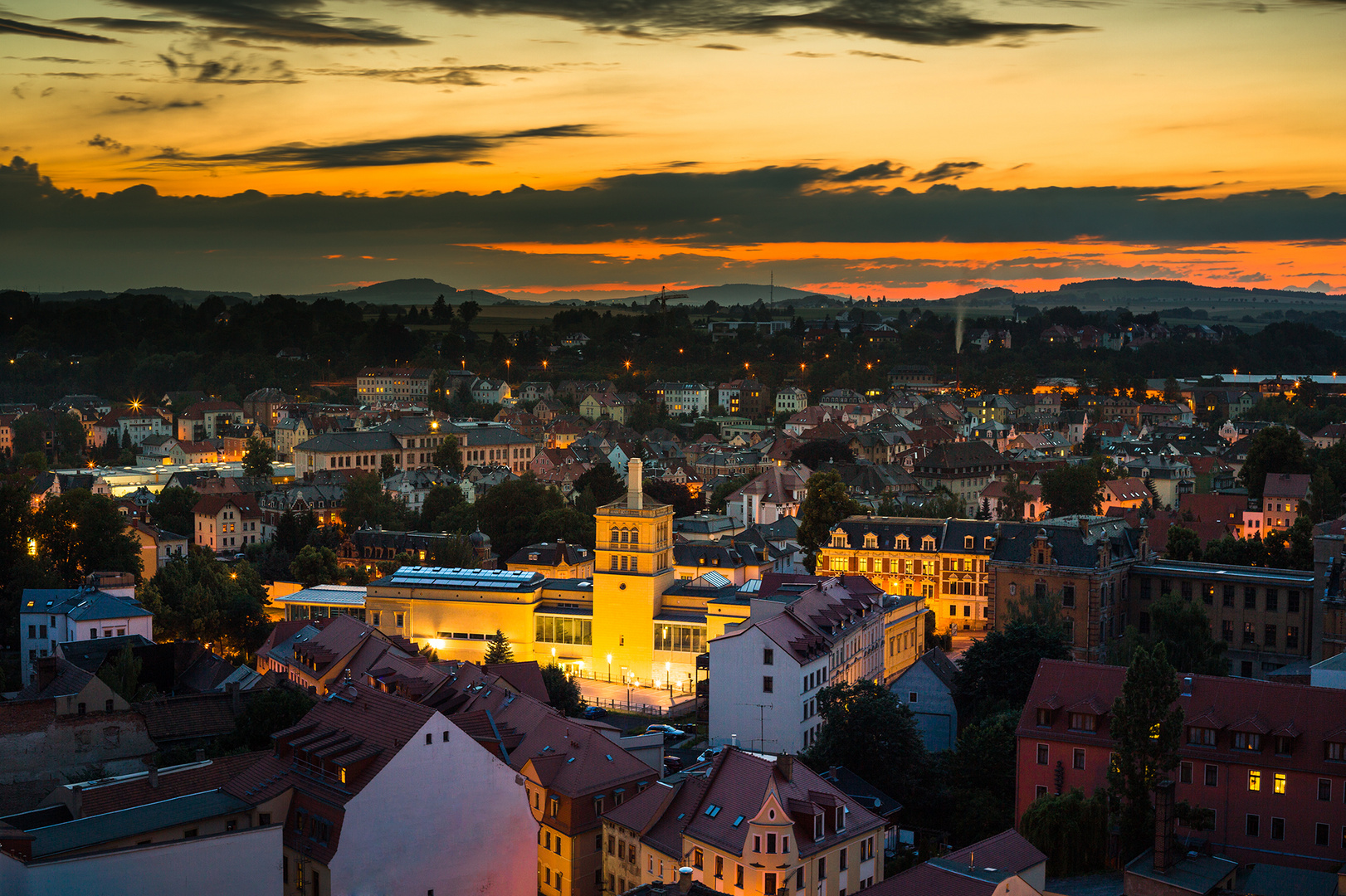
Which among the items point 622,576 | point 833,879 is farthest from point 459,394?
point 833,879

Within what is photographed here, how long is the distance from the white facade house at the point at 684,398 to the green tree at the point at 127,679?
3606 inches

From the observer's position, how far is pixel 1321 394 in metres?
122

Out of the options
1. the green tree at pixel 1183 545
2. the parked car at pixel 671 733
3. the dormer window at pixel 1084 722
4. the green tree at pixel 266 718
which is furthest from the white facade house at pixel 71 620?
the green tree at pixel 1183 545

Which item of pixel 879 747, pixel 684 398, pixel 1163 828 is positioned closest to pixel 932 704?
pixel 879 747

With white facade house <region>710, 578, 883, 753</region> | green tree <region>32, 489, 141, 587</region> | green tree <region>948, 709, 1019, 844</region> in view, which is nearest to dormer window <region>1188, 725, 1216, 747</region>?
green tree <region>948, 709, 1019, 844</region>

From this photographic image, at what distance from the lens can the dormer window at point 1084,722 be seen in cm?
2612

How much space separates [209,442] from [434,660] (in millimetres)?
67384

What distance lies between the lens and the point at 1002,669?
3256 cm

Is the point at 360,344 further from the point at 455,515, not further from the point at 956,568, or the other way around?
the point at 956,568

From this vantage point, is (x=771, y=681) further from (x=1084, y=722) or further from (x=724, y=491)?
(x=724, y=491)

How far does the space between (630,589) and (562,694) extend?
6661 millimetres

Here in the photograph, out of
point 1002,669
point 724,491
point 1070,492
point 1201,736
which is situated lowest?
point 724,491

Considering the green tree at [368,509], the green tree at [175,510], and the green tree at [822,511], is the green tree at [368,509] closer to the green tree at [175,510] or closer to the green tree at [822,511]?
the green tree at [175,510]

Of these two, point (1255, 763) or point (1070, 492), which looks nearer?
point (1255, 763)
